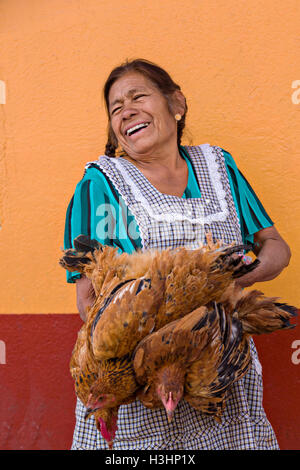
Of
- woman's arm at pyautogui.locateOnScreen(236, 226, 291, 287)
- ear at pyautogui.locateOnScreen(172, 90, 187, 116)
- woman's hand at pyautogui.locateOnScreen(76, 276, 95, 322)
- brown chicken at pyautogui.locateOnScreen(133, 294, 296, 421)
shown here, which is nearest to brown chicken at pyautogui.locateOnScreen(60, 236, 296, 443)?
brown chicken at pyautogui.locateOnScreen(133, 294, 296, 421)

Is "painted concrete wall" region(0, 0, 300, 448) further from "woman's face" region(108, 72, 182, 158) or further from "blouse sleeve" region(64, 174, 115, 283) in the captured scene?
"blouse sleeve" region(64, 174, 115, 283)

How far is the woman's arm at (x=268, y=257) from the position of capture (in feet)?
4.94

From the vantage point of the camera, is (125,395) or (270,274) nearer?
(125,395)

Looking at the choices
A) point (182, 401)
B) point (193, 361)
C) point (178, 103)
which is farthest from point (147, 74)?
point (182, 401)

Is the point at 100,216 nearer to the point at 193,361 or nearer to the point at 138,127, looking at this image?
the point at 138,127

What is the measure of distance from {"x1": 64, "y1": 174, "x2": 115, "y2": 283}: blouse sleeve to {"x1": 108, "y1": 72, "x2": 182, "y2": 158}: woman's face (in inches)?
11.4

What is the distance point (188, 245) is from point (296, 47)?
1526 millimetres

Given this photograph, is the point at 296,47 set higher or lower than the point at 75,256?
higher

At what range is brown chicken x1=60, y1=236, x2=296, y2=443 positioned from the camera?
1112mm

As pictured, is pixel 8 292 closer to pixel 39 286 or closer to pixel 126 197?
pixel 39 286

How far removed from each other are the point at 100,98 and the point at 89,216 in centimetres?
118

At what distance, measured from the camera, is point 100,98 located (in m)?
2.41
